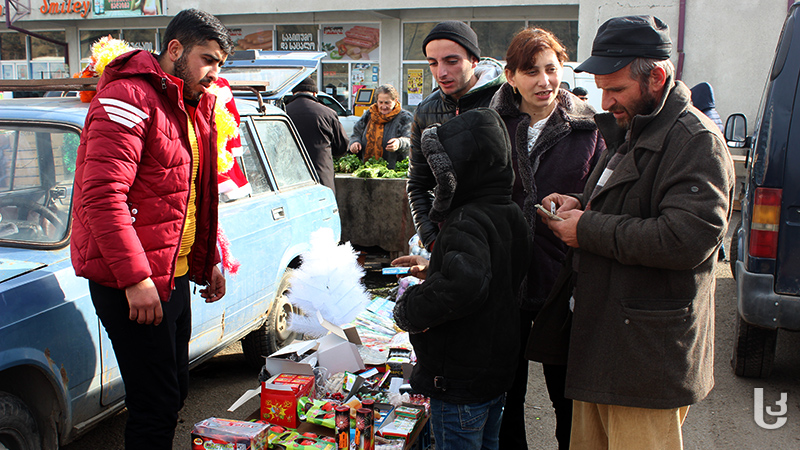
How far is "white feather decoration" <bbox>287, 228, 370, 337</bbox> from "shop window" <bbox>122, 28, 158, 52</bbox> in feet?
65.1

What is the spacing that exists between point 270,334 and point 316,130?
2829 mm

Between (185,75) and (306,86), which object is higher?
(306,86)

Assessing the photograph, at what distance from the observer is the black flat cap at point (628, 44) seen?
1.98 meters

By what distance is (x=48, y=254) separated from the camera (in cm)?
262

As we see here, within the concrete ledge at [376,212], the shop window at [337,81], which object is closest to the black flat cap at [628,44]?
the concrete ledge at [376,212]

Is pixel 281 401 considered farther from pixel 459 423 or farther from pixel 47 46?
pixel 47 46

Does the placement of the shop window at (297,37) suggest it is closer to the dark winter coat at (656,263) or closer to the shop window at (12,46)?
the shop window at (12,46)

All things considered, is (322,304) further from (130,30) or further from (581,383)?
(130,30)

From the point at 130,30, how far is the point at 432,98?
21.2 metres

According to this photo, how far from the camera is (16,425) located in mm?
2332

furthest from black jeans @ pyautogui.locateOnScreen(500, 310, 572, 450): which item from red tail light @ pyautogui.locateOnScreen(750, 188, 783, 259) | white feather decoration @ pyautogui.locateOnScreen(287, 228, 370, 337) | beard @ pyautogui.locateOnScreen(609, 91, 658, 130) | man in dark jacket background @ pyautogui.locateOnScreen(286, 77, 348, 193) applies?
man in dark jacket background @ pyautogui.locateOnScreen(286, 77, 348, 193)

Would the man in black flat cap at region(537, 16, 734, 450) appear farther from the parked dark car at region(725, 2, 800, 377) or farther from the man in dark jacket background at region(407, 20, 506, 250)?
the parked dark car at region(725, 2, 800, 377)

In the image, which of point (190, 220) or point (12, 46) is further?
point (12, 46)

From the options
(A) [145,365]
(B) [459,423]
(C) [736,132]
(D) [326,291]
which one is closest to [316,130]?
(D) [326,291]
